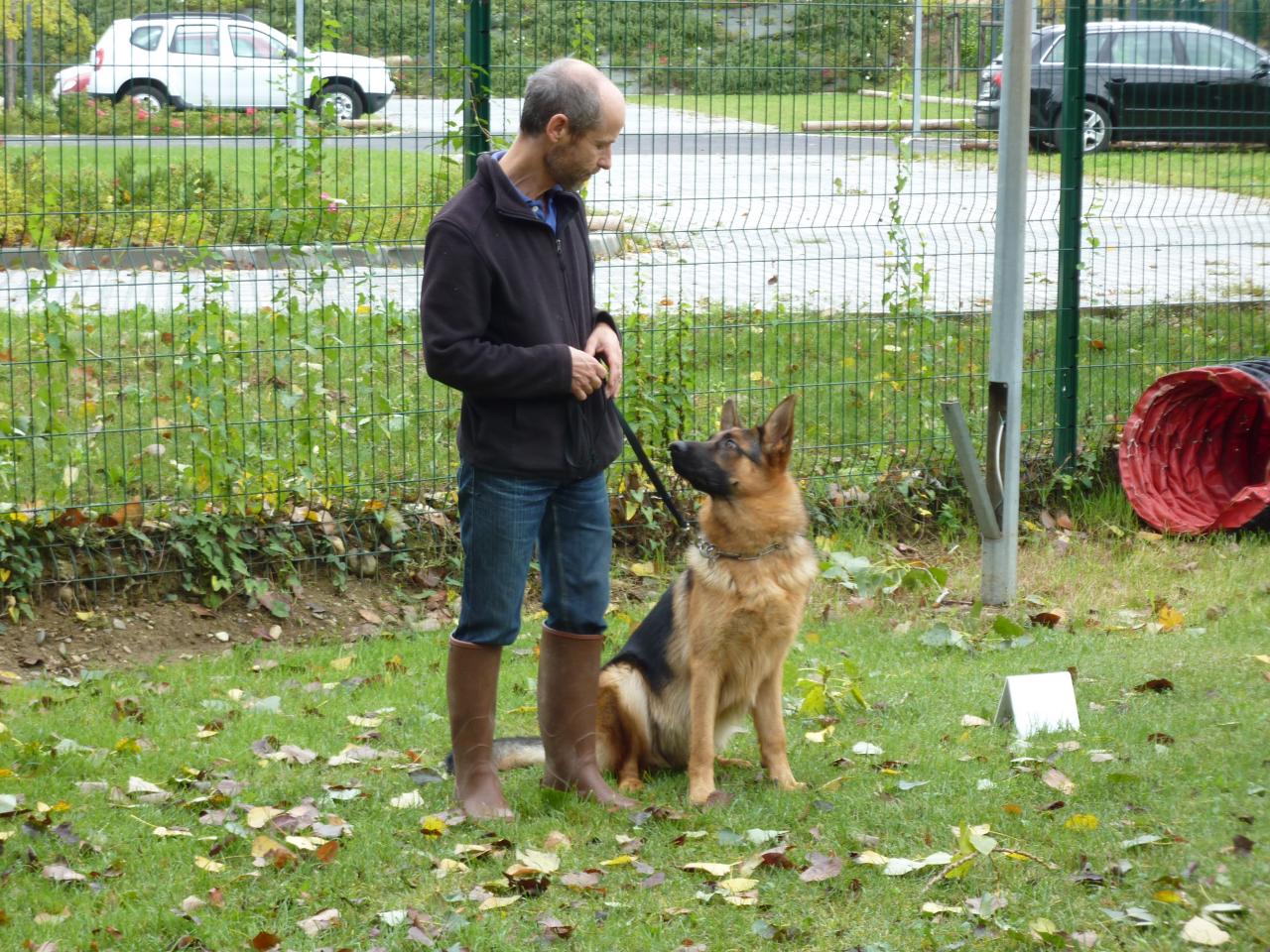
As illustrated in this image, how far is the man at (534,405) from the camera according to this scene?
13.7 ft

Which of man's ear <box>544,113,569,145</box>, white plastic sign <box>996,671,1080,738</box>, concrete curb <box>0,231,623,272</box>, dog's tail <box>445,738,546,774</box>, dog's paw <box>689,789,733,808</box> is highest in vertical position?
man's ear <box>544,113,569,145</box>

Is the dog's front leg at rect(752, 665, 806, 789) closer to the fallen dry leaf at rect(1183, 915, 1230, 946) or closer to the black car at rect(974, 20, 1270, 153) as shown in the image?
the fallen dry leaf at rect(1183, 915, 1230, 946)

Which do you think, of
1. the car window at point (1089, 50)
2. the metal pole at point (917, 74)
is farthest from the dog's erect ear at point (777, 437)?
the car window at point (1089, 50)

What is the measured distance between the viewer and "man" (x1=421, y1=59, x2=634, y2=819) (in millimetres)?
4188

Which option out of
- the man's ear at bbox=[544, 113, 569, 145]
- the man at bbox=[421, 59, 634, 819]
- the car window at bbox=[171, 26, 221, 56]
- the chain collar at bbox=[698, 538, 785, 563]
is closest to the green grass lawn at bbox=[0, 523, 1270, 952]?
the man at bbox=[421, 59, 634, 819]

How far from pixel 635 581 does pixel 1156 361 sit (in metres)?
3.77

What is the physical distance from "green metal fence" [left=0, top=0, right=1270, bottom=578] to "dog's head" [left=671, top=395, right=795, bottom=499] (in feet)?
8.34

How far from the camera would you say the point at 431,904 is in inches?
157

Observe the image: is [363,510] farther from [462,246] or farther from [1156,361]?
[1156,361]

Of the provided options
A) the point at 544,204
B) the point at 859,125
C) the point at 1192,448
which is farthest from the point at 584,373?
the point at 1192,448

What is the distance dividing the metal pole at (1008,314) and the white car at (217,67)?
296 cm

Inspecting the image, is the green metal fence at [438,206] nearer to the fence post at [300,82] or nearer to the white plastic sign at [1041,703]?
the fence post at [300,82]

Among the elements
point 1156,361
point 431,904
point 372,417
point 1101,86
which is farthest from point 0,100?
point 1156,361

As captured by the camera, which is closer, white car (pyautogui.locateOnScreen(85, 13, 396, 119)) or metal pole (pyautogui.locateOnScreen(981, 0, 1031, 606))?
white car (pyautogui.locateOnScreen(85, 13, 396, 119))
